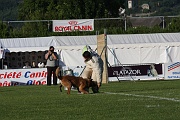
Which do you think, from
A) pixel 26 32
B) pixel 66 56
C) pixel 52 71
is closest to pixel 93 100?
pixel 52 71

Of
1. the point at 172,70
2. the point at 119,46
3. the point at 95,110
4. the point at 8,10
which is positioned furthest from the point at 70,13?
the point at 8,10

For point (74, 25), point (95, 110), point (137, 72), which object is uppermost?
point (74, 25)

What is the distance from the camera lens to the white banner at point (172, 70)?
36.6 m

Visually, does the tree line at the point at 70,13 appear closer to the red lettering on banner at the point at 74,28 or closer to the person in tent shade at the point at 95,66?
the red lettering on banner at the point at 74,28

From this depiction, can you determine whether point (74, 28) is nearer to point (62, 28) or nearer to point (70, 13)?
point (62, 28)

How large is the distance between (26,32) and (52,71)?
834 inches

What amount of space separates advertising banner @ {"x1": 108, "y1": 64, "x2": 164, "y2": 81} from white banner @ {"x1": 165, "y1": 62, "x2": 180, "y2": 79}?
320mm

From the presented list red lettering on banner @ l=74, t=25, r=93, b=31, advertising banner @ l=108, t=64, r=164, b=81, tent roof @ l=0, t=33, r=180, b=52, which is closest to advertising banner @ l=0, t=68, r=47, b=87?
advertising banner @ l=108, t=64, r=164, b=81

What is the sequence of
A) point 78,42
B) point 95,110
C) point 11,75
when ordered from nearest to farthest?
point 95,110
point 11,75
point 78,42

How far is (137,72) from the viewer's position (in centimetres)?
3647

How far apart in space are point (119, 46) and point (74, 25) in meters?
9.03

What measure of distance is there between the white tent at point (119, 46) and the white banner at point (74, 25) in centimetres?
716

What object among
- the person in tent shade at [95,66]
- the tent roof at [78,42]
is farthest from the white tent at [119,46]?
the person in tent shade at [95,66]

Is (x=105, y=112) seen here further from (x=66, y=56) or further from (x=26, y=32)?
(x=26, y=32)
